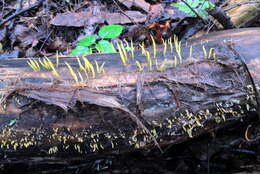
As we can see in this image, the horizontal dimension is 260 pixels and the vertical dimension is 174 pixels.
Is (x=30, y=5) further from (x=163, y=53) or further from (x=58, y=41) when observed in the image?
(x=163, y=53)

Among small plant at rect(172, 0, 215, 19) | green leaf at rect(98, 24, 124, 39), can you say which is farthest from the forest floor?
green leaf at rect(98, 24, 124, 39)

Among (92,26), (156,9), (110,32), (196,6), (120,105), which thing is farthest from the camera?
(156,9)

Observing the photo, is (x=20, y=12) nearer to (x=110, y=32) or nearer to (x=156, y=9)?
(x=110, y=32)

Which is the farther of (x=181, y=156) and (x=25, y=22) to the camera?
(x=25, y=22)

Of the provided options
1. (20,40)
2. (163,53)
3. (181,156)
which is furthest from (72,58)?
(20,40)

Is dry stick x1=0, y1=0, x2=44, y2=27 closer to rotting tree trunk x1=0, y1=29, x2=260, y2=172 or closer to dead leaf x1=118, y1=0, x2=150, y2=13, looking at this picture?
dead leaf x1=118, y1=0, x2=150, y2=13

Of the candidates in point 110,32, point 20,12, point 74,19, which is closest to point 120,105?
point 110,32

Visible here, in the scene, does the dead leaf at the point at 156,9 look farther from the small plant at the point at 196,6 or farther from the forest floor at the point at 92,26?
the small plant at the point at 196,6

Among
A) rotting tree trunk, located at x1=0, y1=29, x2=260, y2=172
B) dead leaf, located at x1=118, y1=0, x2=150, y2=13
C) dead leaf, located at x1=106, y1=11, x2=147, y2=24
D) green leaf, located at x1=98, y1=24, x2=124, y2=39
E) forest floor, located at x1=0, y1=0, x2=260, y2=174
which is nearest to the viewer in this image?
rotting tree trunk, located at x1=0, y1=29, x2=260, y2=172

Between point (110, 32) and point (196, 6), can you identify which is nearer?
point (110, 32)
